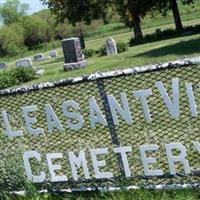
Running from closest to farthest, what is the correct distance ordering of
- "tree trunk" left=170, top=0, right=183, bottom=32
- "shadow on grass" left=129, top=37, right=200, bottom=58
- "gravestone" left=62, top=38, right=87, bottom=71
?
"shadow on grass" left=129, top=37, right=200, bottom=58 → "gravestone" left=62, top=38, right=87, bottom=71 → "tree trunk" left=170, top=0, right=183, bottom=32

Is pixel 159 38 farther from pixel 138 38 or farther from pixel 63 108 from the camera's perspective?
pixel 63 108

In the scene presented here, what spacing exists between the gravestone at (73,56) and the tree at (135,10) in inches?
557

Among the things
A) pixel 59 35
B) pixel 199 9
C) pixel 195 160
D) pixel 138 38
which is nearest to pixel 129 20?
pixel 138 38

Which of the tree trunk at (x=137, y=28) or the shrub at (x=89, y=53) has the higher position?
the tree trunk at (x=137, y=28)

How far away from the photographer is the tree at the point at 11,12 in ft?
389

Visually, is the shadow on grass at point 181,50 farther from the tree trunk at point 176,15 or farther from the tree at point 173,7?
the tree at point 173,7

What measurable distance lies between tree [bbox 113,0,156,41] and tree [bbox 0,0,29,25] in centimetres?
7763

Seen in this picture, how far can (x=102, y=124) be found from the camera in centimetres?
480

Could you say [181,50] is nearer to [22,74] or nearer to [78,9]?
[22,74]

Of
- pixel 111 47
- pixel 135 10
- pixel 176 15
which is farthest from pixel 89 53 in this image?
pixel 176 15

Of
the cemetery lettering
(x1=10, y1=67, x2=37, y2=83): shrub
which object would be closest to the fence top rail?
the cemetery lettering

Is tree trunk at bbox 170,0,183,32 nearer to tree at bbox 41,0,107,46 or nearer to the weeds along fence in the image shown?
tree at bbox 41,0,107,46

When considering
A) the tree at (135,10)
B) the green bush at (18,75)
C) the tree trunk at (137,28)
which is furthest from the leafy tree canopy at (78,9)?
the green bush at (18,75)

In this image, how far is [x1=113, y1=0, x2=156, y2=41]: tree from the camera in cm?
4050
